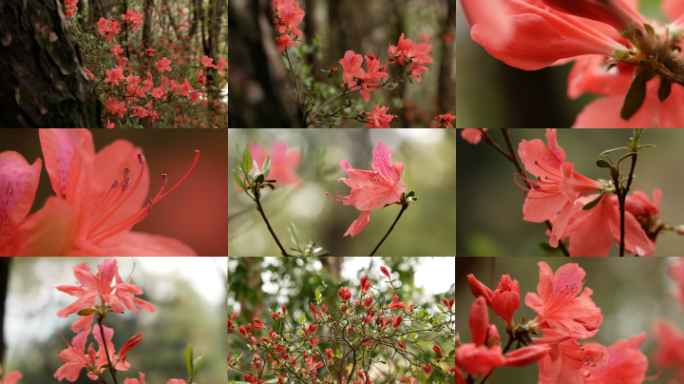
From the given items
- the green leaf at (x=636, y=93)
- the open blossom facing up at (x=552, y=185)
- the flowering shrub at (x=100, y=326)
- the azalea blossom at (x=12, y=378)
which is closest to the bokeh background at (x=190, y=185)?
the flowering shrub at (x=100, y=326)

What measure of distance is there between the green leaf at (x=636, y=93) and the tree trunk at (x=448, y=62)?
33 cm

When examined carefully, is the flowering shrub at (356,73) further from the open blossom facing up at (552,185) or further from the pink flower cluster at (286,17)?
the open blossom facing up at (552,185)

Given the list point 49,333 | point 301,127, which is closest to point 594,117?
point 301,127

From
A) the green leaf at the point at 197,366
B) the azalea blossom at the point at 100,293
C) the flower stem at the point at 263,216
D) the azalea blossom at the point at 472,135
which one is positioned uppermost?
the azalea blossom at the point at 472,135

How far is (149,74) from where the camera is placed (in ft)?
3.27

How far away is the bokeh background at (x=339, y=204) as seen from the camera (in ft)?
3.30

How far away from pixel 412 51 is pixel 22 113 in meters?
0.84

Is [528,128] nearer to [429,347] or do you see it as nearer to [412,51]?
[412,51]

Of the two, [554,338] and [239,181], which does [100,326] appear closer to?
[239,181]

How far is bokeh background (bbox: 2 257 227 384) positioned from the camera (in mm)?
1015

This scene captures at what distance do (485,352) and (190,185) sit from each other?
2.22 feet

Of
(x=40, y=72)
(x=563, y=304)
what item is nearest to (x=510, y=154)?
(x=563, y=304)

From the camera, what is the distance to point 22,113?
98 cm

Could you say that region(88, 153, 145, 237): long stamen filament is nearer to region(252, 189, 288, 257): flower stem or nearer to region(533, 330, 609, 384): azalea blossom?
region(252, 189, 288, 257): flower stem
